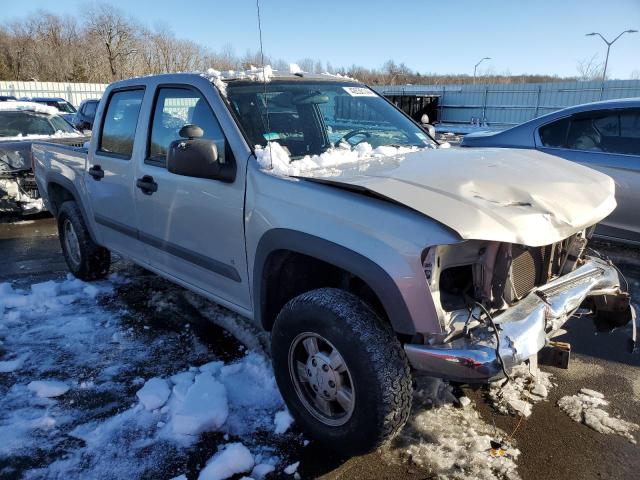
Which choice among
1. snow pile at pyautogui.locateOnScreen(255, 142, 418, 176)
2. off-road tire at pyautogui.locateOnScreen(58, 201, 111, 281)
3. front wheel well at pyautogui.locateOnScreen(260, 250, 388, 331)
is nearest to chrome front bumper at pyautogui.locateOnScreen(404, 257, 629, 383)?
front wheel well at pyautogui.locateOnScreen(260, 250, 388, 331)

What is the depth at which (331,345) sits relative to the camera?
2.41 meters

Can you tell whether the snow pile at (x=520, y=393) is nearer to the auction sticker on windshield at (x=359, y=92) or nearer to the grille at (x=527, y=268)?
the grille at (x=527, y=268)

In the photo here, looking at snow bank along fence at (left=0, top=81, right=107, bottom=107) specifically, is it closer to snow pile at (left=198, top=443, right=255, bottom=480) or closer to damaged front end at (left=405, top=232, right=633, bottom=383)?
snow pile at (left=198, top=443, right=255, bottom=480)

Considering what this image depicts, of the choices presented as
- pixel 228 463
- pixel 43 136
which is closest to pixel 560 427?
pixel 228 463

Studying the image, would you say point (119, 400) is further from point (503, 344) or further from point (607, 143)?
point (607, 143)

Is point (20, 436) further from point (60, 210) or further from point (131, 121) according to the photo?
point (60, 210)

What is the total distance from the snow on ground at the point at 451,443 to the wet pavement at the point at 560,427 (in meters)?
0.06

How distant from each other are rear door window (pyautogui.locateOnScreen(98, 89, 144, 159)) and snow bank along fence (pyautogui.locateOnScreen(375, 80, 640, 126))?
805 inches

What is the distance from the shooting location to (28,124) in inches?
339

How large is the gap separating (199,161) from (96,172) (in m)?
1.95

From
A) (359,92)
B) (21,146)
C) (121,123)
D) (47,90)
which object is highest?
(47,90)

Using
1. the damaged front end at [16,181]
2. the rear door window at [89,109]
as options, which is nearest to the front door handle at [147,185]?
the damaged front end at [16,181]

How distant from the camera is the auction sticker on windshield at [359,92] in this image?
3921mm

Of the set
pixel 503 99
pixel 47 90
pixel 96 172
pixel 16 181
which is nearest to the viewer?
pixel 96 172
